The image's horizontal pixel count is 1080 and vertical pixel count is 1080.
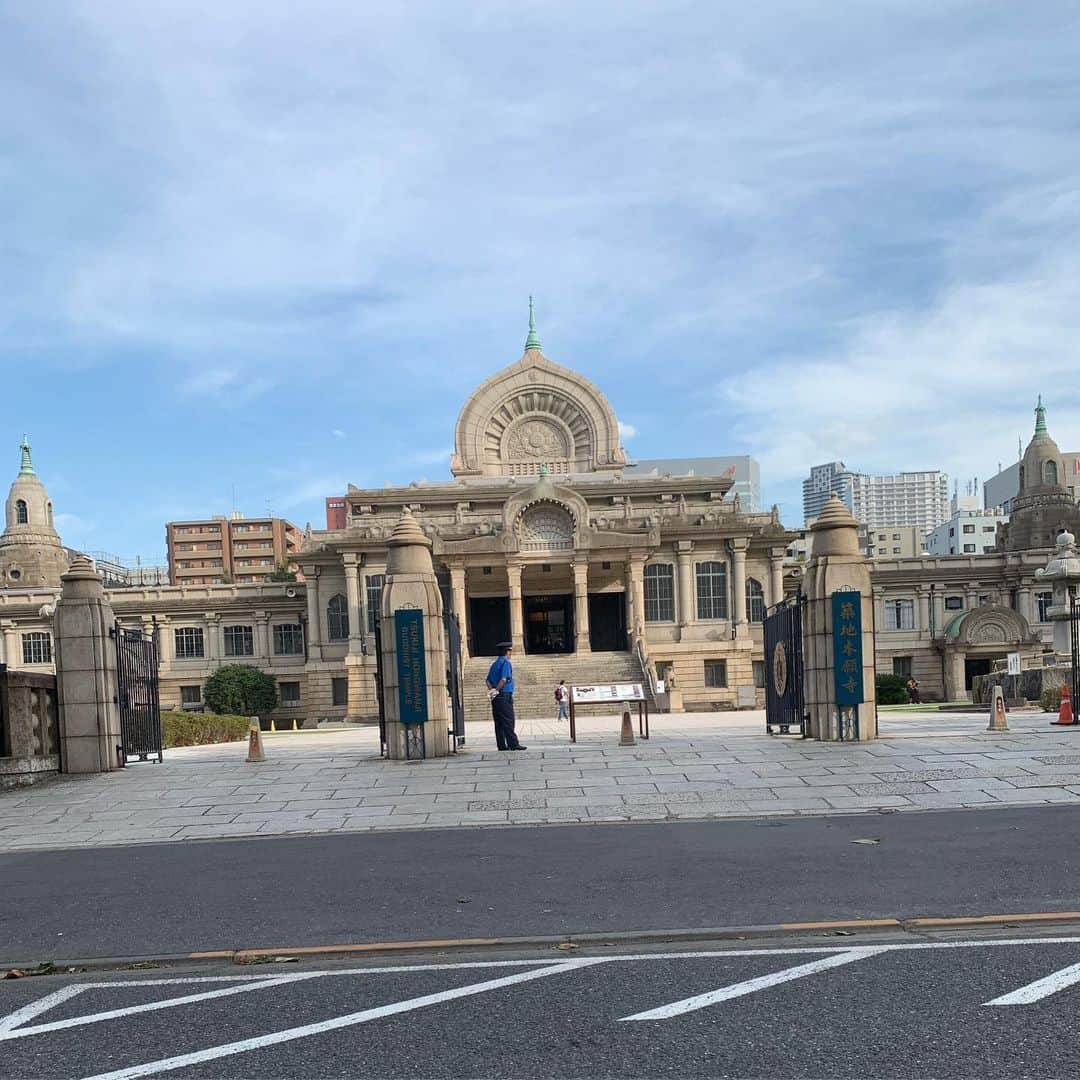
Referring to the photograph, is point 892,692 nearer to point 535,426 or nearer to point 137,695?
point 535,426

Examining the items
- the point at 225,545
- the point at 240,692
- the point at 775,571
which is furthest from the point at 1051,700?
the point at 225,545

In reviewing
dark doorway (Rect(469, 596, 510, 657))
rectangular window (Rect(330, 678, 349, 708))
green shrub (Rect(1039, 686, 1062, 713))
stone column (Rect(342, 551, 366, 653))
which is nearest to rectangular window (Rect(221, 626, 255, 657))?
rectangular window (Rect(330, 678, 349, 708))

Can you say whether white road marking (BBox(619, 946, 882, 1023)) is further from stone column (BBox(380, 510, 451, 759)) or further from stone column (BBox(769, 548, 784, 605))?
stone column (BBox(769, 548, 784, 605))

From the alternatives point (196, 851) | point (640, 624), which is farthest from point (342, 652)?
point (196, 851)

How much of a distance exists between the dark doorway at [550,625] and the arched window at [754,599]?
9.42 metres

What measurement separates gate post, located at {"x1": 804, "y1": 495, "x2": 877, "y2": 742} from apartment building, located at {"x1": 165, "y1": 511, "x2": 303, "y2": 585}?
376 ft

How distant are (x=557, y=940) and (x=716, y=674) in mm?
44633

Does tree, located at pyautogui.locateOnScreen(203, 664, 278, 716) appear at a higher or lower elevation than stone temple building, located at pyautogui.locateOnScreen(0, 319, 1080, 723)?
lower

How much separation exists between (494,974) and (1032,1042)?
2856mm

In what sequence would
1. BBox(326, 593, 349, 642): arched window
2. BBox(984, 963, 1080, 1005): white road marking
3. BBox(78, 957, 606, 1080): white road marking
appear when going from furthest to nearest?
1. BBox(326, 593, 349, 642): arched window
2. BBox(984, 963, 1080, 1005): white road marking
3. BBox(78, 957, 606, 1080): white road marking

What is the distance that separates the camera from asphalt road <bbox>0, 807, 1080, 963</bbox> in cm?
695

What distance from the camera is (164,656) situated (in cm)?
5791

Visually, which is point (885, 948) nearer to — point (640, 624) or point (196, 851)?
point (196, 851)

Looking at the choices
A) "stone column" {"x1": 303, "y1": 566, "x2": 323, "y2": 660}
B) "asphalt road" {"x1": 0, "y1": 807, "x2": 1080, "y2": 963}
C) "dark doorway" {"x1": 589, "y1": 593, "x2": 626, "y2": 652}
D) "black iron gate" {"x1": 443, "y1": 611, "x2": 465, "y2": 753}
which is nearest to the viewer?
"asphalt road" {"x1": 0, "y1": 807, "x2": 1080, "y2": 963}
